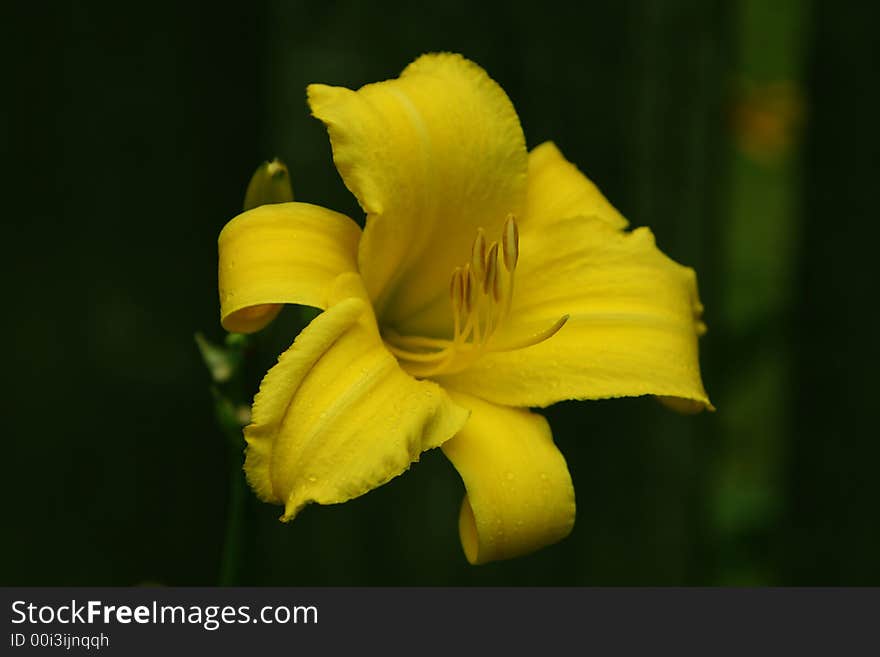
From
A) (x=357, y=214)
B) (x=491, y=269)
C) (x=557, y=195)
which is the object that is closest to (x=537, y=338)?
(x=491, y=269)

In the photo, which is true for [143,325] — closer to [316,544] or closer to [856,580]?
[316,544]

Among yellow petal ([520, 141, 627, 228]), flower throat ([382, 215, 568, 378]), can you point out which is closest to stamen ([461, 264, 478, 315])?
flower throat ([382, 215, 568, 378])

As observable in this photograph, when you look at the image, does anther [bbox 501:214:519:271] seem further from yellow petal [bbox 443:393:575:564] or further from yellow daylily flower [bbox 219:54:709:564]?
yellow petal [bbox 443:393:575:564]

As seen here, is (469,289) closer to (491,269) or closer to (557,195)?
(491,269)

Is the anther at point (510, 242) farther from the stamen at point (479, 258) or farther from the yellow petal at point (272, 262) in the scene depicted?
the yellow petal at point (272, 262)

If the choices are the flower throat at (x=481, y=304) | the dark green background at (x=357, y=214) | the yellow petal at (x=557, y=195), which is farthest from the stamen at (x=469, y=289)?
the dark green background at (x=357, y=214)

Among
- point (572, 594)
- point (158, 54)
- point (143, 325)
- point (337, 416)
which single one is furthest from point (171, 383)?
point (337, 416)
